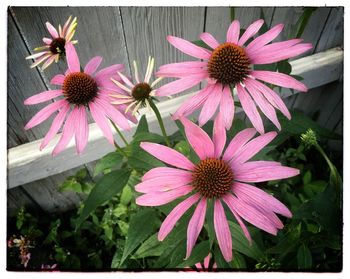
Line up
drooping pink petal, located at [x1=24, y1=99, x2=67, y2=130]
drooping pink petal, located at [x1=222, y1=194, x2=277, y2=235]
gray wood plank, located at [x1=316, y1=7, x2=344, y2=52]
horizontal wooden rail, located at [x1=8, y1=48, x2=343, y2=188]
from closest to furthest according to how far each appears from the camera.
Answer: drooping pink petal, located at [x1=222, y1=194, x2=277, y2=235] → drooping pink petal, located at [x1=24, y1=99, x2=67, y2=130] → gray wood plank, located at [x1=316, y1=7, x2=344, y2=52] → horizontal wooden rail, located at [x1=8, y1=48, x2=343, y2=188]

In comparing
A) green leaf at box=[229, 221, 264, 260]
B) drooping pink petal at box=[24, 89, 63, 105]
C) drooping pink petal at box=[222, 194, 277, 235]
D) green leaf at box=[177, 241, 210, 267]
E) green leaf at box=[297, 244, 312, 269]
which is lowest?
green leaf at box=[297, 244, 312, 269]

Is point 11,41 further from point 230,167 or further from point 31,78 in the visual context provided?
point 230,167

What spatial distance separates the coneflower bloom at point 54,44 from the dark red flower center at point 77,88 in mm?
55

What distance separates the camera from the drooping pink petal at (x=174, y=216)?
572mm

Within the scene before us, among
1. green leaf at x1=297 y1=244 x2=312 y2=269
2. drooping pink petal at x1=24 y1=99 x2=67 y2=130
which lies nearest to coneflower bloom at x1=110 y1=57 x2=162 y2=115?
drooping pink petal at x1=24 y1=99 x2=67 y2=130

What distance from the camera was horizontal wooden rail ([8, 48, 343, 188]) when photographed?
93 cm

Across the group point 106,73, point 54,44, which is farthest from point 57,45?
point 106,73

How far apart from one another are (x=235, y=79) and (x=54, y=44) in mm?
352

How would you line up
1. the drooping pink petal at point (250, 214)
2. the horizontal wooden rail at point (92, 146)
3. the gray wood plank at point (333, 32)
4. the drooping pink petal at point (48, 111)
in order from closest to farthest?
the drooping pink petal at point (250, 214) → the drooping pink petal at point (48, 111) → the gray wood plank at point (333, 32) → the horizontal wooden rail at point (92, 146)

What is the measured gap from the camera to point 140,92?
65cm

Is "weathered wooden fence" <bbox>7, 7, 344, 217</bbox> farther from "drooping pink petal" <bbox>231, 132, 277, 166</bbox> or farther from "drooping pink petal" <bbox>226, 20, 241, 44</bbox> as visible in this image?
"drooping pink petal" <bbox>231, 132, 277, 166</bbox>

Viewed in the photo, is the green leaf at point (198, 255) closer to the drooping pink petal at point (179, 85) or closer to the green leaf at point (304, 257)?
the green leaf at point (304, 257)

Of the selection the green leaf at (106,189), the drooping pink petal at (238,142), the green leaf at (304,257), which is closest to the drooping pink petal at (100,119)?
the green leaf at (106,189)
